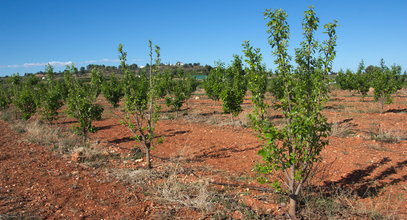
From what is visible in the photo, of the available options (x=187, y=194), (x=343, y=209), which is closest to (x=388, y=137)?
(x=343, y=209)

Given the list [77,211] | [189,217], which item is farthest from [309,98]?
[77,211]

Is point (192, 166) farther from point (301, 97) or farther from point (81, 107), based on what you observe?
point (81, 107)

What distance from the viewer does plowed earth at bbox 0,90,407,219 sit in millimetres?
4500

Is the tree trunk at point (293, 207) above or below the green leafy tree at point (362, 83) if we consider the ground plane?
below

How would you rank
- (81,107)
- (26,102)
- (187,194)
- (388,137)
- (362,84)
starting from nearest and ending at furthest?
(187,194) → (388,137) → (81,107) → (26,102) → (362,84)

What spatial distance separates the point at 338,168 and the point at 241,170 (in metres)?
2.32

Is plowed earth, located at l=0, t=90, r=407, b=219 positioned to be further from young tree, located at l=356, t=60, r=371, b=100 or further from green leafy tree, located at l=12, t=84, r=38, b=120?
young tree, located at l=356, t=60, r=371, b=100

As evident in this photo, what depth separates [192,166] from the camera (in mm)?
6703

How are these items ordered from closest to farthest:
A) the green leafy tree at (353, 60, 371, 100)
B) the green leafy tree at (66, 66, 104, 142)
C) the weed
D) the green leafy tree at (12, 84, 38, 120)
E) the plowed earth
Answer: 1. the plowed earth
2. the weed
3. the green leafy tree at (66, 66, 104, 142)
4. the green leafy tree at (12, 84, 38, 120)
5. the green leafy tree at (353, 60, 371, 100)

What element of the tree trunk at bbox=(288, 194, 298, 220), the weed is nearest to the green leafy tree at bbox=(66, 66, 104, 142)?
the tree trunk at bbox=(288, 194, 298, 220)

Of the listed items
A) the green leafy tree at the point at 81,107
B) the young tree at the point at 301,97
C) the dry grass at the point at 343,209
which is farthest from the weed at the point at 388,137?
the green leafy tree at the point at 81,107

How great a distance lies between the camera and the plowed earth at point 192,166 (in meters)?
4.50

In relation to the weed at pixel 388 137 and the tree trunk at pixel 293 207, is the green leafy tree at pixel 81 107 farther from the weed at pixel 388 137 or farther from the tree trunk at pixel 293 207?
the weed at pixel 388 137

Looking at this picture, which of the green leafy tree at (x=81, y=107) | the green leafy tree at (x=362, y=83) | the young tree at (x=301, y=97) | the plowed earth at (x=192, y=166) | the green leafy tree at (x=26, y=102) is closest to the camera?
the young tree at (x=301, y=97)
